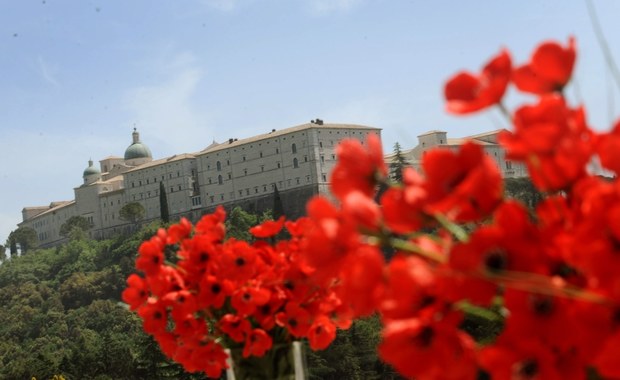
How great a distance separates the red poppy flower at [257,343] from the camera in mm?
1395

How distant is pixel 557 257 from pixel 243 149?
2116 inches

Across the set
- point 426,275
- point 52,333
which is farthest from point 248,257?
point 52,333

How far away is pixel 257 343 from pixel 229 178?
52.8 meters

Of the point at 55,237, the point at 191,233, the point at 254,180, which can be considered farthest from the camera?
the point at 55,237

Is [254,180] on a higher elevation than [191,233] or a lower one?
higher

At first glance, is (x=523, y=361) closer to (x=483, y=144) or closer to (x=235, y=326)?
(x=235, y=326)

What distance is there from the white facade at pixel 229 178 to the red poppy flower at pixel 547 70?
44.8 metres

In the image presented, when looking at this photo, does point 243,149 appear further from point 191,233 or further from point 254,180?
point 191,233

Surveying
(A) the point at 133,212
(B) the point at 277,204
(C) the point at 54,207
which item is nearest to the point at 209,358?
(B) the point at 277,204

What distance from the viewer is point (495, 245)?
636 mm

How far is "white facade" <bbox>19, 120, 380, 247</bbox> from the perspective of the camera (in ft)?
166

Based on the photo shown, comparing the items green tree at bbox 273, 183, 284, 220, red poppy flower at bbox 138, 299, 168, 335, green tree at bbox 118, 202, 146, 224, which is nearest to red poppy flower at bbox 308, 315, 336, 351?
red poppy flower at bbox 138, 299, 168, 335

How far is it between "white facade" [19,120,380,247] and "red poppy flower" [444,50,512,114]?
147ft

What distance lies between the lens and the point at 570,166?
69 cm
